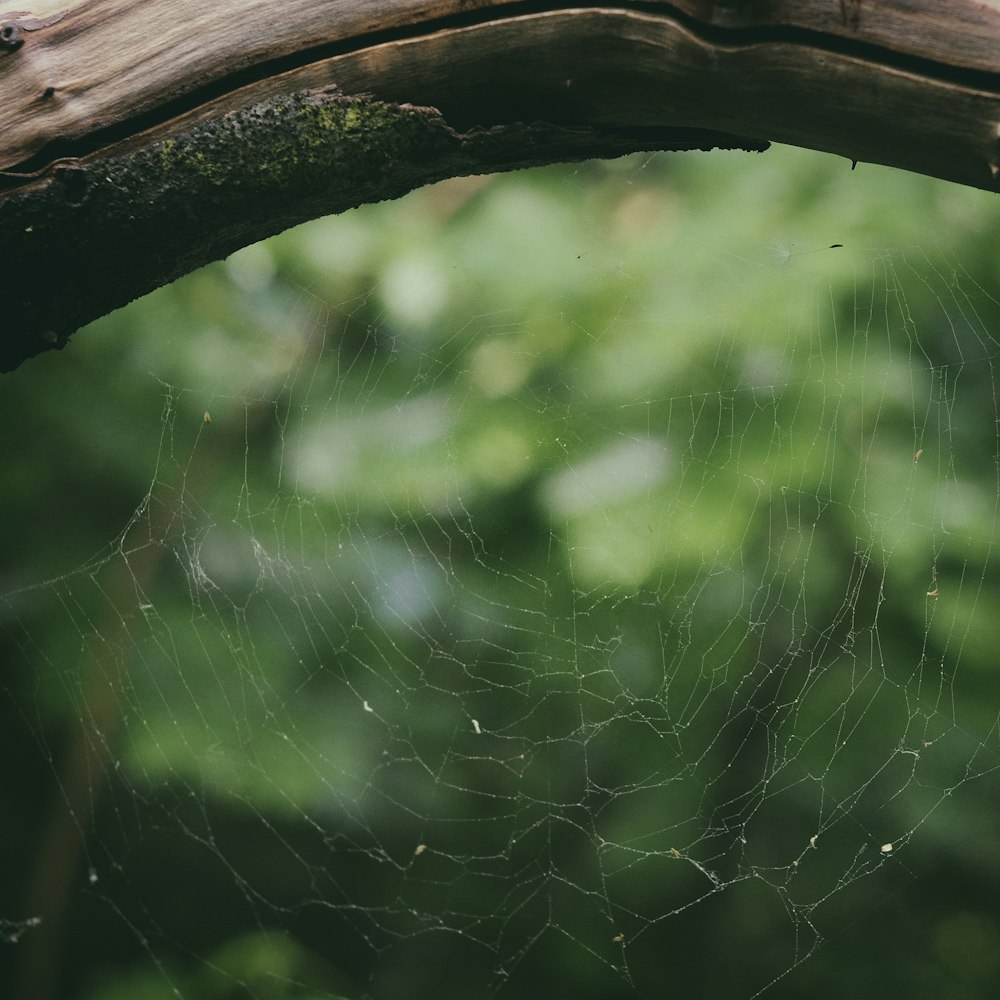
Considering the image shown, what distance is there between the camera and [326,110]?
4.13 ft

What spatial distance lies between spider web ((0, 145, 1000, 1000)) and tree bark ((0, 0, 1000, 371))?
101 cm

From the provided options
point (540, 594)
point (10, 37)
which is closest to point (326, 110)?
point (10, 37)

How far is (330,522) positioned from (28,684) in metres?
1.15

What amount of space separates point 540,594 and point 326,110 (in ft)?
5.17

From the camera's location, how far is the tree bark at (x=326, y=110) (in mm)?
1173

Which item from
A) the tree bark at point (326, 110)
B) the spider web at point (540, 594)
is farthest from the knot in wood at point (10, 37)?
the spider web at point (540, 594)

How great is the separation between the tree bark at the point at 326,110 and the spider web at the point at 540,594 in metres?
1.01

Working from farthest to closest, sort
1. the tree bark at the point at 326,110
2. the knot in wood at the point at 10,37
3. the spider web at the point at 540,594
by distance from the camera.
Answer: the spider web at the point at 540,594 < the knot in wood at the point at 10,37 < the tree bark at the point at 326,110

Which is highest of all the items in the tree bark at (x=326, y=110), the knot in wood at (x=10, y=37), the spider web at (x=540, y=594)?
the knot in wood at (x=10, y=37)

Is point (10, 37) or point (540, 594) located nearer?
point (10, 37)

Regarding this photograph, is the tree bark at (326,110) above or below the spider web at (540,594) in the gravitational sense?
above

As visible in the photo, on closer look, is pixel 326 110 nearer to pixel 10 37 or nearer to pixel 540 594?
pixel 10 37

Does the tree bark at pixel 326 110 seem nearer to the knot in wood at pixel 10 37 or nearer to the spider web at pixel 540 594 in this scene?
the knot in wood at pixel 10 37

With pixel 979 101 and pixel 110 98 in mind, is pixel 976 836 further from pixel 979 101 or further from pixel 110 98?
pixel 110 98
